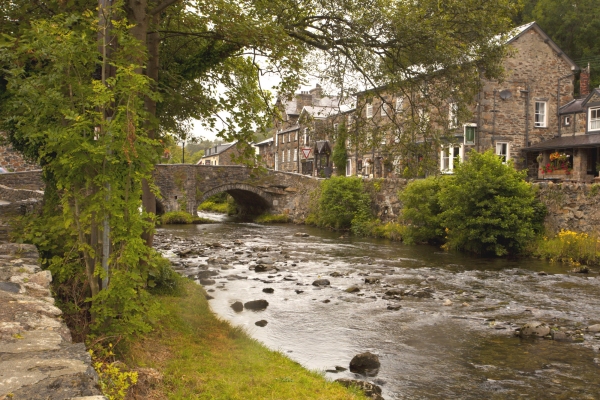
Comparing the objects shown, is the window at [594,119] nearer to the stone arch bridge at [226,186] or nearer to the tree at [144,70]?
the stone arch bridge at [226,186]

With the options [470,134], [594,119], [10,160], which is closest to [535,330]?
[470,134]

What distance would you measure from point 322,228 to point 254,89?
70.0ft

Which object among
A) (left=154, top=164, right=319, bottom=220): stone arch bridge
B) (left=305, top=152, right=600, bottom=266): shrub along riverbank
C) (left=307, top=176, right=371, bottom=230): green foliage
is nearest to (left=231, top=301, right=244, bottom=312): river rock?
(left=305, top=152, right=600, bottom=266): shrub along riverbank

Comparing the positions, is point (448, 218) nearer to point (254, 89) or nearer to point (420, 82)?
point (420, 82)

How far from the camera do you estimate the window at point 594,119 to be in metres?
32.1

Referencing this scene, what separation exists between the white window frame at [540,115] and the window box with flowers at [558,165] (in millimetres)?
2168

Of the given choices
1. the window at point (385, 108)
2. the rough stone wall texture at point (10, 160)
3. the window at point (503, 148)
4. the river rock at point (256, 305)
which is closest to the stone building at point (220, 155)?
the rough stone wall texture at point (10, 160)

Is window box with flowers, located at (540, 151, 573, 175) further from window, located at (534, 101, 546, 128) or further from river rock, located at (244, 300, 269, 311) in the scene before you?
river rock, located at (244, 300, 269, 311)

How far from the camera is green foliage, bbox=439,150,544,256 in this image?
19031 millimetres

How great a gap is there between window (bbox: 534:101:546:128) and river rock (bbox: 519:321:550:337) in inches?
1071

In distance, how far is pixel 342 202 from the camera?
1174 inches

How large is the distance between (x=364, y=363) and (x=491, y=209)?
42.9ft

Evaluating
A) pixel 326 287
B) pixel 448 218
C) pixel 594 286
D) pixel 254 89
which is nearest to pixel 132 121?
pixel 254 89

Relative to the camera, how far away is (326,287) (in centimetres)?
1357
